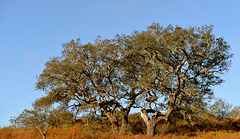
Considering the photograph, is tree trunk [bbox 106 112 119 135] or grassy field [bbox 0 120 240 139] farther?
tree trunk [bbox 106 112 119 135]

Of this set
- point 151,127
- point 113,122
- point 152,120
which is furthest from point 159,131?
point 113,122

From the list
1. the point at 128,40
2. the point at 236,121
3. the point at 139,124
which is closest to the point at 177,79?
the point at 128,40

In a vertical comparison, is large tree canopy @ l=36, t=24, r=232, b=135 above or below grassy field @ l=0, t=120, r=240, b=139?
above

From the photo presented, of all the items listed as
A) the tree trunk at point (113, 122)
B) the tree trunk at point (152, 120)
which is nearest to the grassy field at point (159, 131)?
the tree trunk at point (113, 122)

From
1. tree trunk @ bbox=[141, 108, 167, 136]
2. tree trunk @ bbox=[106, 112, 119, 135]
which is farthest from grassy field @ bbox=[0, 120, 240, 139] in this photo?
tree trunk @ bbox=[141, 108, 167, 136]

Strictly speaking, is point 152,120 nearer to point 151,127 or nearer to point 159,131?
point 151,127

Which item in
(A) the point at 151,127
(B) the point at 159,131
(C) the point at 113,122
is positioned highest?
(C) the point at 113,122

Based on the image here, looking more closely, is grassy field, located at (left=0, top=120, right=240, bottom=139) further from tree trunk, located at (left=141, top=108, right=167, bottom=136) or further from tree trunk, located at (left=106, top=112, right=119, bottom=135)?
tree trunk, located at (left=141, top=108, right=167, bottom=136)

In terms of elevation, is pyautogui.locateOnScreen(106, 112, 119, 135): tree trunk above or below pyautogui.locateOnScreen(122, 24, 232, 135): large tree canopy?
below

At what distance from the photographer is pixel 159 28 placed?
28922mm

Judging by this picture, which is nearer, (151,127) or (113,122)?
(151,127)

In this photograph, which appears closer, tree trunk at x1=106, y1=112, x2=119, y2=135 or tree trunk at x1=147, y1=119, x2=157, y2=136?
tree trunk at x1=147, y1=119, x2=157, y2=136

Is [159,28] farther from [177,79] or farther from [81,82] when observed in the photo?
[81,82]

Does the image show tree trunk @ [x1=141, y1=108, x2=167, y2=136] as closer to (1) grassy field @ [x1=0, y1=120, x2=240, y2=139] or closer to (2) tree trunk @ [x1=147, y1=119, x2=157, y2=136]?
(2) tree trunk @ [x1=147, y1=119, x2=157, y2=136]
